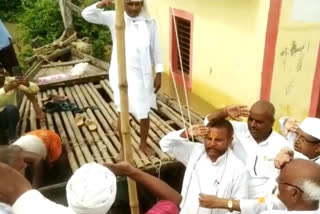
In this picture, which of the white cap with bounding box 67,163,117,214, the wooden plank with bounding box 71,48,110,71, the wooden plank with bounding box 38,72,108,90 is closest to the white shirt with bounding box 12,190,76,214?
the white cap with bounding box 67,163,117,214

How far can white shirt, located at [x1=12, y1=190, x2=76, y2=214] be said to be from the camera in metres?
1.31

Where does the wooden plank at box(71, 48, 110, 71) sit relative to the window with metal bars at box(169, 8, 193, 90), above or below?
below

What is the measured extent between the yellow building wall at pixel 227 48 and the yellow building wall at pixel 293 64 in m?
0.33

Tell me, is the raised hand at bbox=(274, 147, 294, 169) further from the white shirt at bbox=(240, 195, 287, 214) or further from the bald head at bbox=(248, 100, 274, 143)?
the bald head at bbox=(248, 100, 274, 143)

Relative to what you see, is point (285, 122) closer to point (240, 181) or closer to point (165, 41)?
point (240, 181)

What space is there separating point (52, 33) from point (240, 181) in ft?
36.1

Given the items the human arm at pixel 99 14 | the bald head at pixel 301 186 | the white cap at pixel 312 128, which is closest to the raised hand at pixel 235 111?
the white cap at pixel 312 128

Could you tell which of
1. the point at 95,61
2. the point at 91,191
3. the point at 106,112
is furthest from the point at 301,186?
the point at 95,61

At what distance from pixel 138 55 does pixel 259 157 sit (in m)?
1.62

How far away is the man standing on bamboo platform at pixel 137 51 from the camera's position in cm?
388

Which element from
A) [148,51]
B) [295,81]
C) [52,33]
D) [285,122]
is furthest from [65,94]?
[52,33]

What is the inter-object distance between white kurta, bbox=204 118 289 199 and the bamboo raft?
136 centimetres

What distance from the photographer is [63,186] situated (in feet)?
12.5

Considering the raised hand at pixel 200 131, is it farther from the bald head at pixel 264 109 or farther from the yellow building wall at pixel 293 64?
the yellow building wall at pixel 293 64
